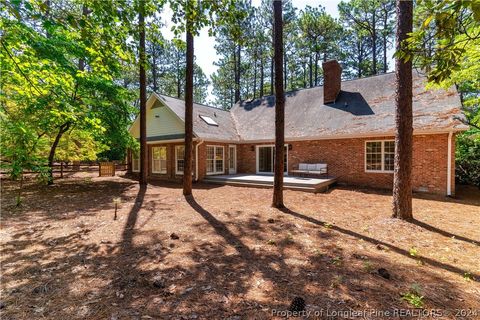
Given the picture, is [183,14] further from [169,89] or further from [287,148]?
[169,89]

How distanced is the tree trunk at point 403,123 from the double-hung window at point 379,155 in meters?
5.39

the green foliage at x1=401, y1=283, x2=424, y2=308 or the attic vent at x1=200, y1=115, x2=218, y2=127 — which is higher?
the attic vent at x1=200, y1=115, x2=218, y2=127

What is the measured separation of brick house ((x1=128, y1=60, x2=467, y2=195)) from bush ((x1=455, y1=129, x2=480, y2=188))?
2.83 metres

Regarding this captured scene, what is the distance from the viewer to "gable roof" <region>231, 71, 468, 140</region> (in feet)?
31.7

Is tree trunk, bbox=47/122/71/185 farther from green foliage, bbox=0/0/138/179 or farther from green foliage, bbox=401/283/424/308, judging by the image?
green foliage, bbox=401/283/424/308

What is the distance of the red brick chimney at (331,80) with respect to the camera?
45.0 feet

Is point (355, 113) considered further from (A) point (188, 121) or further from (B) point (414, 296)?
(B) point (414, 296)

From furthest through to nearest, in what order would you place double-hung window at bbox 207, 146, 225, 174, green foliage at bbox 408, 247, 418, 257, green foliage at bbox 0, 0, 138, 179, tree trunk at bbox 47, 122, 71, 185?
1. double-hung window at bbox 207, 146, 225, 174
2. tree trunk at bbox 47, 122, 71, 185
3. green foliage at bbox 408, 247, 418, 257
4. green foliage at bbox 0, 0, 138, 179

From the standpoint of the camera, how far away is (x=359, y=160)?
10.9 metres

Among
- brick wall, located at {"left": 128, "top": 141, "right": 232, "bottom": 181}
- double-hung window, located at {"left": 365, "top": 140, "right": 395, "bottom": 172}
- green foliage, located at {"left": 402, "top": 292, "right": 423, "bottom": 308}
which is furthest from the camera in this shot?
brick wall, located at {"left": 128, "top": 141, "right": 232, "bottom": 181}

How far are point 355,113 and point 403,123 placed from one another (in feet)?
23.1

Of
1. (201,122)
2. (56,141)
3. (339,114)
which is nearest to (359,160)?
(339,114)

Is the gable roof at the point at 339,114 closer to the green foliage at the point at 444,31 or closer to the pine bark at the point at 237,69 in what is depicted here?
the green foliage at the point at 444,31

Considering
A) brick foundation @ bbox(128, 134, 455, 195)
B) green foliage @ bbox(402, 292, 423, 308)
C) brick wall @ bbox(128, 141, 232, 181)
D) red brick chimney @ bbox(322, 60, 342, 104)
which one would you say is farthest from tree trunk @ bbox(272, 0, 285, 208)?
red brick chimney @ bbox(322, 60, 342, 104)
